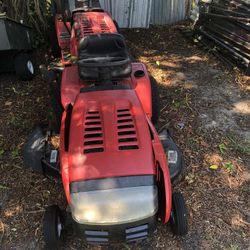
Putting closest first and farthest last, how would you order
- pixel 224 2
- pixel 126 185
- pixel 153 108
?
pixel 126 185 < pixel 153 108 < pixel 224 2

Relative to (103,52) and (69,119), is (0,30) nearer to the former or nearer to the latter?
(103,52)

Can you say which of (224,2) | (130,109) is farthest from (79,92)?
(224,2)

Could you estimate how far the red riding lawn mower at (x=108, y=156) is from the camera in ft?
7.29

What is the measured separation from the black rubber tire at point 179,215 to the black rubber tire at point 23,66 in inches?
107

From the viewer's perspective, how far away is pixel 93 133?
8.18 ft

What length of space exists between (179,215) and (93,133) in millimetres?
876

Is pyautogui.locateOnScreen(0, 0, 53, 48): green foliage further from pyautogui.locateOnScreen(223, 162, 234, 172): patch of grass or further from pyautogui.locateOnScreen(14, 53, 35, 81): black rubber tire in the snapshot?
pyautogui.locateOnScreen(223, 162, 234, 172): patch of grass

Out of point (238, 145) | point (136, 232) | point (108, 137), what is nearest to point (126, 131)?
point (108, 137)

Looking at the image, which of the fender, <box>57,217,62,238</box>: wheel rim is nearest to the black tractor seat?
the fender

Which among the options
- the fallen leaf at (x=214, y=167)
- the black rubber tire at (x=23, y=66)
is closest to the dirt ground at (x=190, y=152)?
the fallen leaf at (x=214, y=167)

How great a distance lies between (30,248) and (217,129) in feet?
7.35

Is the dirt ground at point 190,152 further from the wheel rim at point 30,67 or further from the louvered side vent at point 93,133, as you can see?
the louvered side vent at point 93,133

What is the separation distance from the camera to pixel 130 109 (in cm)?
270

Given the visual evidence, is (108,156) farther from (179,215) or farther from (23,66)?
(23,66)
